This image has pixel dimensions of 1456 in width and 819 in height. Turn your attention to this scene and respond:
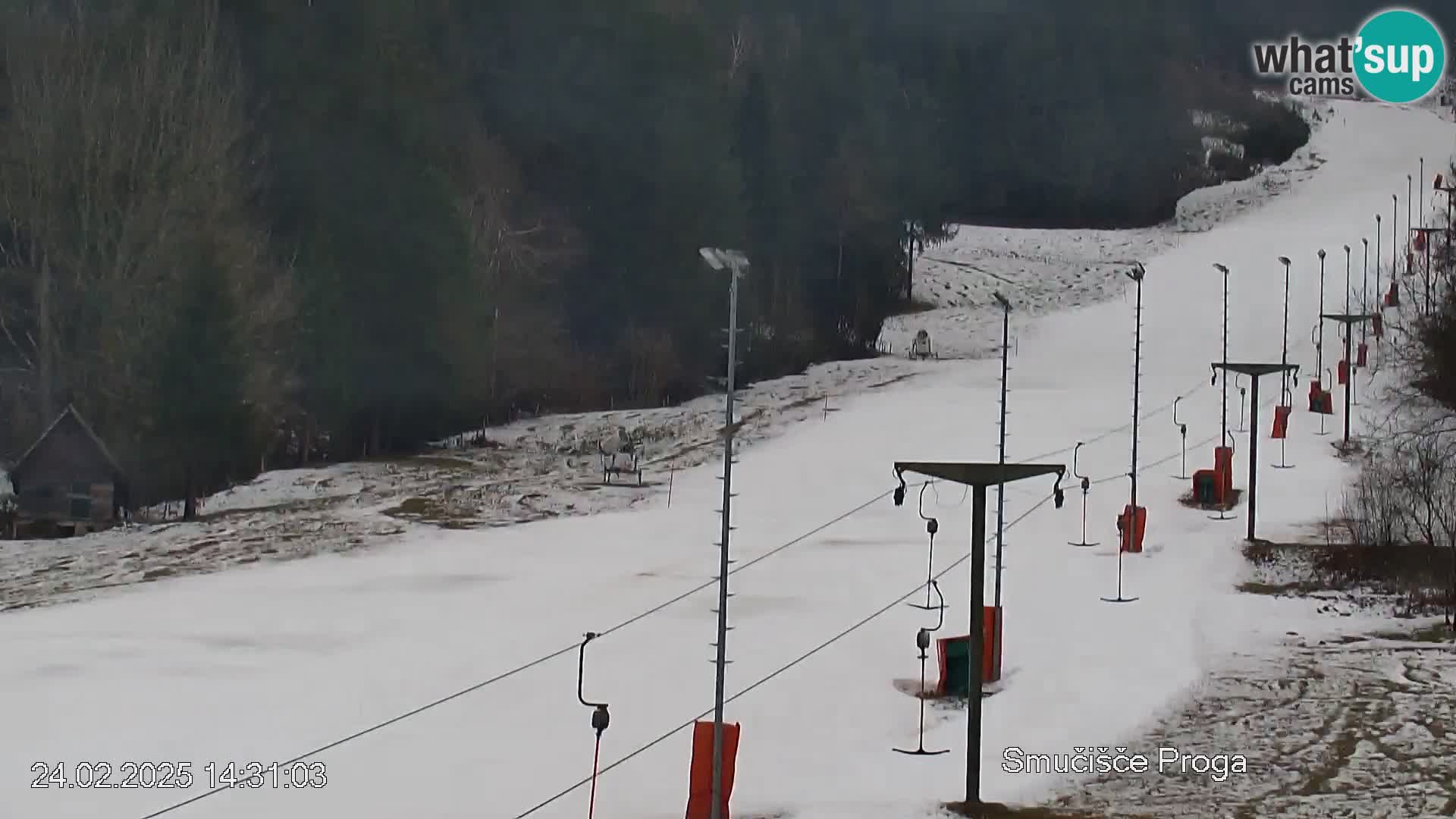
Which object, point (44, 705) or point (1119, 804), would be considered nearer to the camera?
point (1119, 804)

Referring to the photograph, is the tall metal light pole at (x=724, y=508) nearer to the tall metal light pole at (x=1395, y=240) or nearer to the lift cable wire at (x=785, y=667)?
the lift cable wire at (x=785, y=667)

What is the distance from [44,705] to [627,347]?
101 feet

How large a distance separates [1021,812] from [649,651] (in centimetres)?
691

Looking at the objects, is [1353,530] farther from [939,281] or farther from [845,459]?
[939,281]

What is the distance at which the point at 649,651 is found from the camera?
1878cm

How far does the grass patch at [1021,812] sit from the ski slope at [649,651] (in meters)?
0.29

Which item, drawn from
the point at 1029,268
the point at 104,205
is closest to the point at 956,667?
the point at 104,205

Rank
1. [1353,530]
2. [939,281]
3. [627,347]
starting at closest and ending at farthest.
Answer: [1353,530]
[627,347]
[939,281]

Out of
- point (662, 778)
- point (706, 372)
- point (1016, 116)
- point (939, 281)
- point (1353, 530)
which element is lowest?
point (662, 778)

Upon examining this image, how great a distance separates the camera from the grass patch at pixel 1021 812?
495 inches

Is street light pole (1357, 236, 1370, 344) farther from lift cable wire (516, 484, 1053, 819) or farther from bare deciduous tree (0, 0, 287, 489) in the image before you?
bare deciduous tree (0, 0, 287, 489)

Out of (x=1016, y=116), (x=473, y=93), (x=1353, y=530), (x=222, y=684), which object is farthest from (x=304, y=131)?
(x=1016, y=116)

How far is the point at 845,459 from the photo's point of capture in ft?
117

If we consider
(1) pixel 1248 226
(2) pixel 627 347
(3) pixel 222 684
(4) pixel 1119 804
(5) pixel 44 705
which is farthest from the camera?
(1) pixel 1248 226
